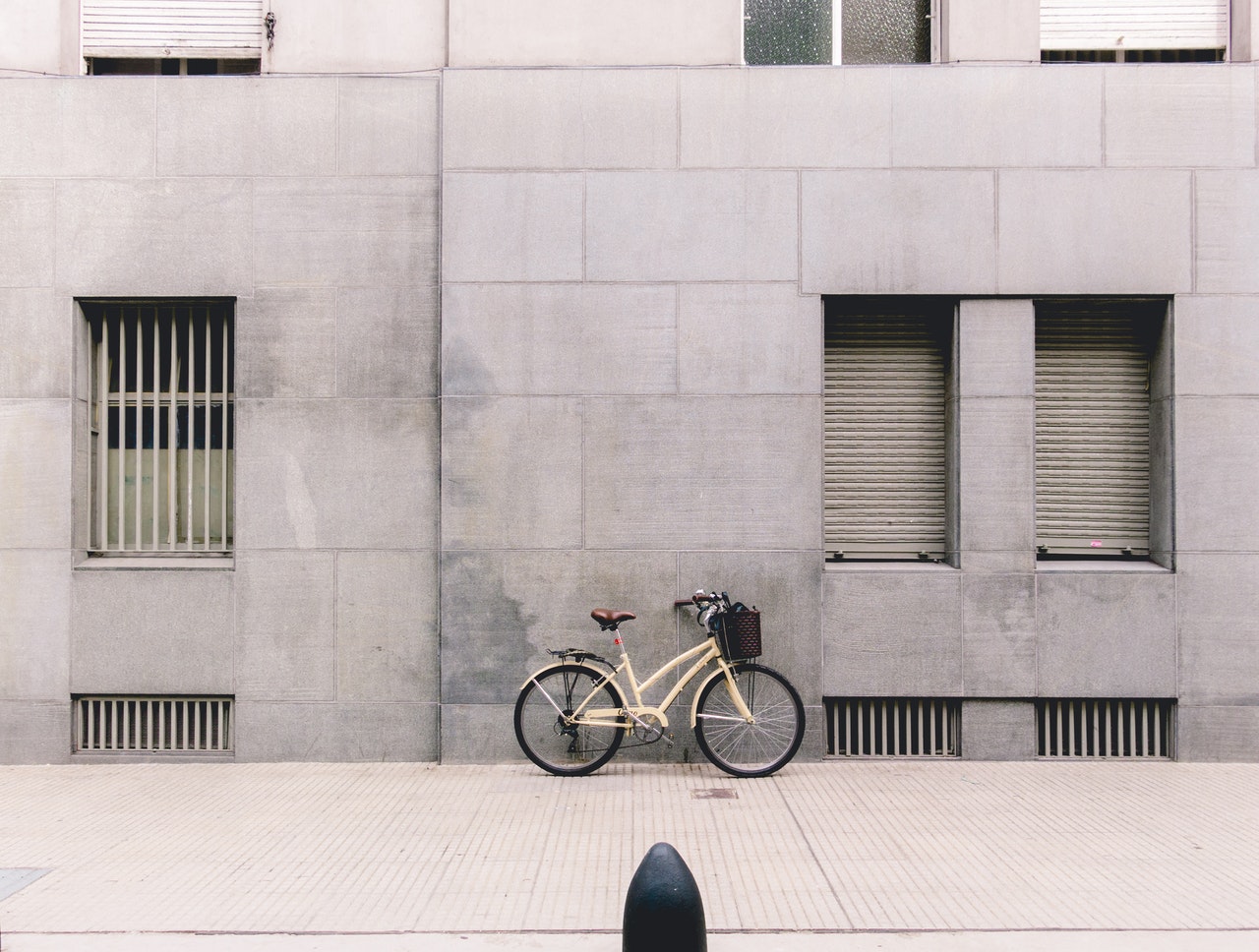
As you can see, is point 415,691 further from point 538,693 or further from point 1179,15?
point 1179,15

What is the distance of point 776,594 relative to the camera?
7.89 metres

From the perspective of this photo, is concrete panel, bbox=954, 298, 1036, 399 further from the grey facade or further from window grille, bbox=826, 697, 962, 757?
window grille, bbox=826, 697, 962, 757

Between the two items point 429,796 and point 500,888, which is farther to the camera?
point 429,796

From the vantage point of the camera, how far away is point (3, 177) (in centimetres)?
812

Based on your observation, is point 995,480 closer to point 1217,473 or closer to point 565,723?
point 1217,473

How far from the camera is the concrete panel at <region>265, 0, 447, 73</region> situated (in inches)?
323

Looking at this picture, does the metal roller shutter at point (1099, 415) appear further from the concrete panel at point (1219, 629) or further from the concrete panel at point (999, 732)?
the concrete panel at point (999, 732)

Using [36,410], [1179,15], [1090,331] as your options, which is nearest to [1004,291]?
[1090,331]

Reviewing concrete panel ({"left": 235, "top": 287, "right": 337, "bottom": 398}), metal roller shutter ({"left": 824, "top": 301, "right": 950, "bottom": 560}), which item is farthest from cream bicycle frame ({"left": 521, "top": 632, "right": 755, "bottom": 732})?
concrete panel ({"left": 235, "top": 287, "right": 337, "bottom": 398})

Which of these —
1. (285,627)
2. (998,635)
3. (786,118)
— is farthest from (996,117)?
(285,627)

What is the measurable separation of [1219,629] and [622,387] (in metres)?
5.25

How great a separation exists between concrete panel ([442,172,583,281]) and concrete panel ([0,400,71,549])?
3.57m

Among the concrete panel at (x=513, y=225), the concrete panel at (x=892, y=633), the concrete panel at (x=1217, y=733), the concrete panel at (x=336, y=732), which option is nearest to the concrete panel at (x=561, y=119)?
the concrete panel at (x=513, y=225)

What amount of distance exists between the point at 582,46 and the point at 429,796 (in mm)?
6153
